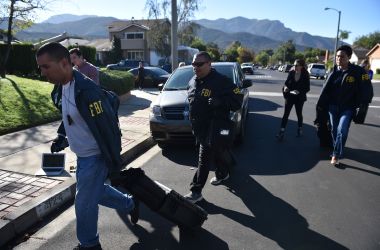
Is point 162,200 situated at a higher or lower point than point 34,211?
higher

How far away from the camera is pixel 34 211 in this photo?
382 centimetres

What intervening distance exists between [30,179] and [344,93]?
4.80 metres

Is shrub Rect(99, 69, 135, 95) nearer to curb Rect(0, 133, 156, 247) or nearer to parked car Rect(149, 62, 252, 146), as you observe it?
parked car Rect(149, 62, 252, 146)

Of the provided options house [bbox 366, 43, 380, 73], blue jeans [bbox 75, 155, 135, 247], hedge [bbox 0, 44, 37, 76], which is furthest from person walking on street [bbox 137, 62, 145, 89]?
house [bbox 366, 43, 380, 73]

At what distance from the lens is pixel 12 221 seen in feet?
11.6

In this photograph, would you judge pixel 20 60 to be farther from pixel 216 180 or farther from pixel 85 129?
pixel 85 129

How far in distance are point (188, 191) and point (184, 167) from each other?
1.05 metres

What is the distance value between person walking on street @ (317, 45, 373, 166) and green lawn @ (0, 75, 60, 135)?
6336mm

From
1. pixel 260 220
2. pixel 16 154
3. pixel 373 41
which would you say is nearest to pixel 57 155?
pixel 16 154

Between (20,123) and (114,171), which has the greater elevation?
(114,171)

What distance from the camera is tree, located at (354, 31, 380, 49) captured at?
100 m

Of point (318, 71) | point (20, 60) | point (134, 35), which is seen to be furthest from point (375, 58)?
point (20, 60)

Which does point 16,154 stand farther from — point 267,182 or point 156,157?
point 267,182

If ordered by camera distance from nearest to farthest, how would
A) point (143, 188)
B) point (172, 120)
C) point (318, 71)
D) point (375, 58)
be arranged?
point (143, 188) < point (172, 120) < point (318, 71) < point (375, 58)
